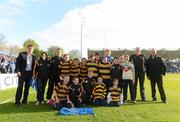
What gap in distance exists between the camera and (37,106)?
13.5 m

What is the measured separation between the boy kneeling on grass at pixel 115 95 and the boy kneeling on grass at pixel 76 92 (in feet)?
3.70

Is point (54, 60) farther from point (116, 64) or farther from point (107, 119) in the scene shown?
point (107, 119)

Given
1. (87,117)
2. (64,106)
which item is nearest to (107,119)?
(87,117)

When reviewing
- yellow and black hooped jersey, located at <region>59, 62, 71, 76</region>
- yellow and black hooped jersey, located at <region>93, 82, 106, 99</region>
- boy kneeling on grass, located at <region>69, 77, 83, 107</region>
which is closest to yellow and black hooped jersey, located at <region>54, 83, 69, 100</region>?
boy kneeling on grass, located at <region>69, 77, 83, 107</region>

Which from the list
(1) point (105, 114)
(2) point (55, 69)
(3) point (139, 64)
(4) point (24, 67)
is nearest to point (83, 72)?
(2) point (55, 69)

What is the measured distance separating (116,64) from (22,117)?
4.64m

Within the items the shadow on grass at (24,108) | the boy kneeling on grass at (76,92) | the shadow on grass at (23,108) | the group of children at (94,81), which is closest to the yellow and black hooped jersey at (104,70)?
the group of children at (94,81)

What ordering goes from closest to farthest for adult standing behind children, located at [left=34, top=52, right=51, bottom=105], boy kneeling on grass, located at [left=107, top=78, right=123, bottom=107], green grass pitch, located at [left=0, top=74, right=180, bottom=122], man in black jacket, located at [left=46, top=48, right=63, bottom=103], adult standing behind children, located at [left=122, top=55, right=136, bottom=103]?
1. green grass pitch, located at [left=0, top=74, right=180, bottom=122]
2. boy kneeling on grass, located at [left=107, top=78, right=123, bottom=107]
3. adult standing behind children, located at [left=34, top=52, right=51, bottom=105]
4. man in black jacket, located at [left=46, top=48, right=63, bottom=103]
5. adult standing behind children, located at [left=122, top=55, right=136, bottom=103]

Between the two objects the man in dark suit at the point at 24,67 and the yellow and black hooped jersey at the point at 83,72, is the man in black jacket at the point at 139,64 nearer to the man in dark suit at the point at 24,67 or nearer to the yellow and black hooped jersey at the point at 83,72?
the yellow and black hooped jersey at the point at 83,72

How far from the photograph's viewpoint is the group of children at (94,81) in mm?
13406

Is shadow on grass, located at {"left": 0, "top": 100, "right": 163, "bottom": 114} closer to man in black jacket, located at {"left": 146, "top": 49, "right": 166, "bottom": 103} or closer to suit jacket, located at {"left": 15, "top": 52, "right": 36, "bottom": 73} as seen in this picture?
suit jacket, located at {"left": 15, "top": 52, "right": 36, "bottom": 73}

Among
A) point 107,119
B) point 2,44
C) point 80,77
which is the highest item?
point 2,44

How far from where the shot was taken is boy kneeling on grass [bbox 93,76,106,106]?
13.8 metres

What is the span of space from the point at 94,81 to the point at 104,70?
0.56 m
